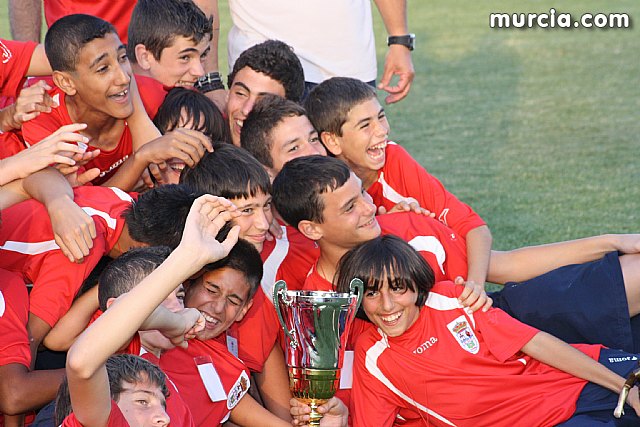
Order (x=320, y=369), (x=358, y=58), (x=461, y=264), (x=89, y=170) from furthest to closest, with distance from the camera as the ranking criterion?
1. (x=358, y=58)
2. (x=461, y=264)
3. (x=89, y=170)
4. (x=320, y=369)

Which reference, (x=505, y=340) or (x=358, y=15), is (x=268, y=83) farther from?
(x=505, y=340)

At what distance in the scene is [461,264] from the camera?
5418mm

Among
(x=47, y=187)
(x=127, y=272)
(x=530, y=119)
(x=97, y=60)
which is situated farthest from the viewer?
(x=530, y=119)

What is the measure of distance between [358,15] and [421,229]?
181 cm

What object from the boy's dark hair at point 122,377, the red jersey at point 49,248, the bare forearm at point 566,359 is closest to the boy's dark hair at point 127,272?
the red jersey at point 49,248

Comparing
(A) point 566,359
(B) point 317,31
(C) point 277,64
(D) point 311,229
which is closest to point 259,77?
(C) point 277,64

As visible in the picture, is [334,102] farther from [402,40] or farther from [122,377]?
[122,377]

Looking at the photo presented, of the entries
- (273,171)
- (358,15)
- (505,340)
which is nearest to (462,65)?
(358,15)

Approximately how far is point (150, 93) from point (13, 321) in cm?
175

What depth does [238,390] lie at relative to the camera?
4488mm

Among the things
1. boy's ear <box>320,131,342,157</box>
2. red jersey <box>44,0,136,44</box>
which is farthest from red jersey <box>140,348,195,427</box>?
red jersey <box>44,0,136,44</box>

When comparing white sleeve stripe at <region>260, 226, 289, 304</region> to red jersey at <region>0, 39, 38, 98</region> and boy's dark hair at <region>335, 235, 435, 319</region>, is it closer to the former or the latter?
boy's dark hair at <region>335, 235, 435, 319</region>

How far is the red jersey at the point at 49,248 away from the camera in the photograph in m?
4.44

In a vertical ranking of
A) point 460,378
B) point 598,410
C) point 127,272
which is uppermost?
point 127,272
